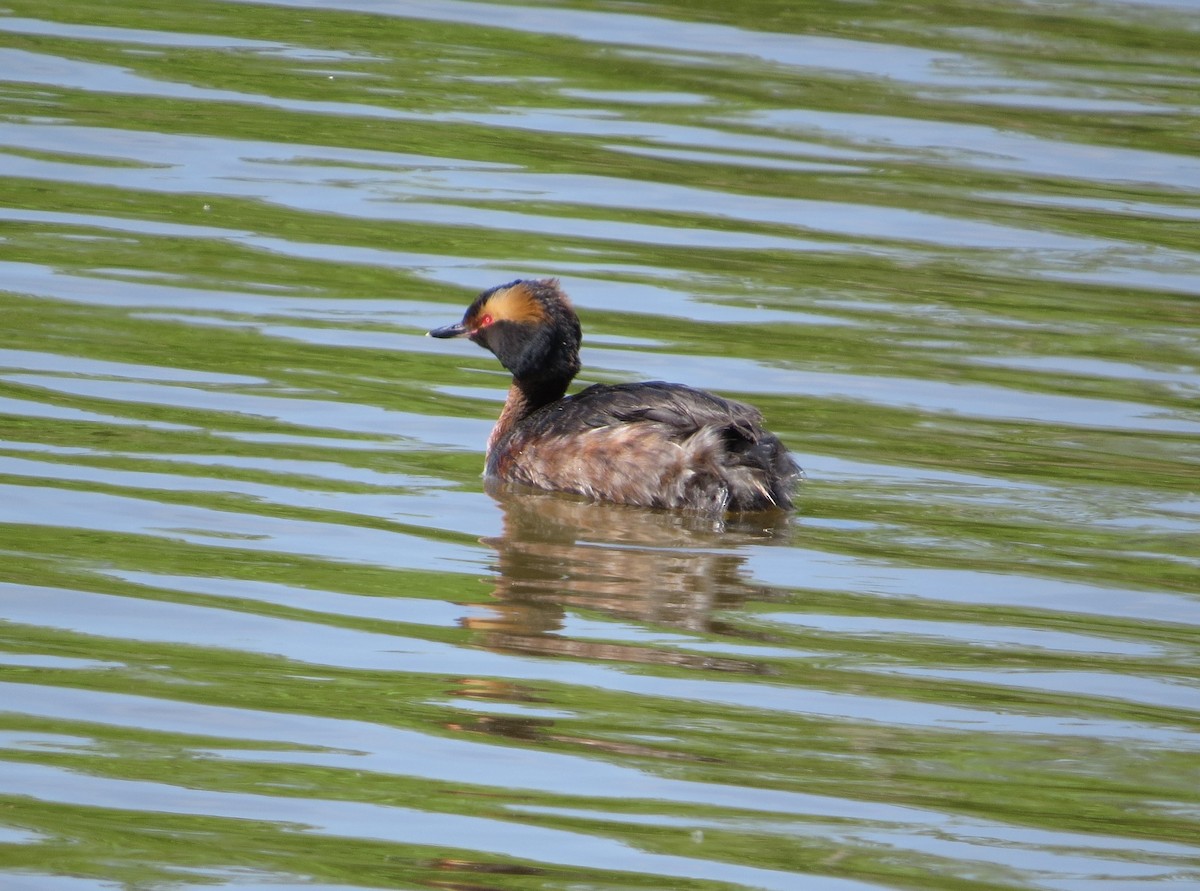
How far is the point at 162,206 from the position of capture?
1113 cm

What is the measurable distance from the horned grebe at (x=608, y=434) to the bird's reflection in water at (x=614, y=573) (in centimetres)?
9

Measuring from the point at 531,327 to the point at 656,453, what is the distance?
98cm

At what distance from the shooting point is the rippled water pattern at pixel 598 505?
5141 mm

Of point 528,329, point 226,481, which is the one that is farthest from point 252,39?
point 226,481

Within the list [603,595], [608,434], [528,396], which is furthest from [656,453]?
[603,595]

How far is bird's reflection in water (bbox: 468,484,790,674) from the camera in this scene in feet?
20.5

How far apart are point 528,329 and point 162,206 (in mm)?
3204

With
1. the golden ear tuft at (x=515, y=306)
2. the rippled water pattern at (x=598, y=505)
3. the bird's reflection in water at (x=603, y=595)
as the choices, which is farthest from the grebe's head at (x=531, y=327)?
the bird's reflection in water at (x=603, y=595)

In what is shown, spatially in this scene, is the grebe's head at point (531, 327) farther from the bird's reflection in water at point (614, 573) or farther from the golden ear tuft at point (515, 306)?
the bird's reflection in water at point (614, 573)

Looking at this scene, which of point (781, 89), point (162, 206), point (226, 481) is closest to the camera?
point (226, 481)

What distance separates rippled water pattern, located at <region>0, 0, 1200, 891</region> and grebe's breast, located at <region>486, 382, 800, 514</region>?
0.17 metres

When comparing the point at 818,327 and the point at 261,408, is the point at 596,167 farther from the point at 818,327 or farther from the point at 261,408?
the point at 261,408

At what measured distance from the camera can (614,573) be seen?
701 centimetres

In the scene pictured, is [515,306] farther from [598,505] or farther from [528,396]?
[598,505]
